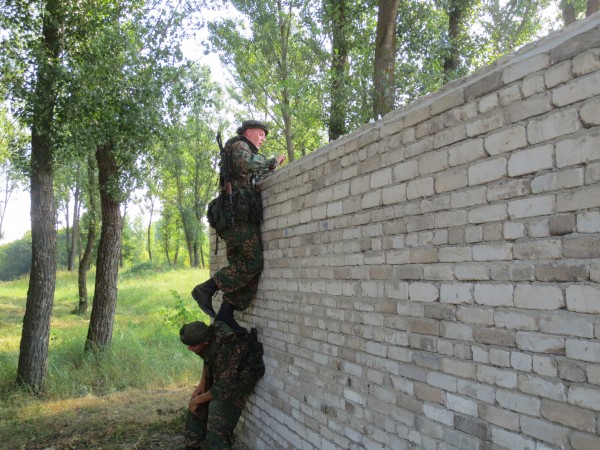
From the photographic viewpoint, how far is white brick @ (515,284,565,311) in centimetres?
187

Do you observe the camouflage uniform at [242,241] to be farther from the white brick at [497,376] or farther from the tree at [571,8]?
the tree at [571,8]

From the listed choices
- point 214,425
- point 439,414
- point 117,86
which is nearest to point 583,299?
point 439,414

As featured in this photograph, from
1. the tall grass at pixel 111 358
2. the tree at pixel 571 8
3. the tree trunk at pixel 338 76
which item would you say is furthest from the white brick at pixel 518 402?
the tree at pixel 571 8

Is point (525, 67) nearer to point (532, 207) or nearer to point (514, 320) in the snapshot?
point (532, 207)

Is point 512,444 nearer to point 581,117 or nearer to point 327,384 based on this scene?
point 581,117

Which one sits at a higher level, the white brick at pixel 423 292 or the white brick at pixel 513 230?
the white brick at pixel 513 230

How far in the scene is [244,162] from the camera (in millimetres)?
4691

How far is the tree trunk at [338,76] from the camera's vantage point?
29.9 feet

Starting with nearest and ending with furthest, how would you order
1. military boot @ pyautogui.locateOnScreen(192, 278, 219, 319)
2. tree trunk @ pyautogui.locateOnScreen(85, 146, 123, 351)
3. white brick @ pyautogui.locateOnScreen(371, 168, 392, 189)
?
white brick @ pyautogui.locateOnScreen(371, 168, 392, 189), military boot @ pyautogui.locateOnScreen(192, 278, 219, 319), tree trunk @ pyautogui.locateOnScreen(85, 146, 123, 351)

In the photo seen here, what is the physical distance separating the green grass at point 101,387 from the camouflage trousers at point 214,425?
0.73 meters

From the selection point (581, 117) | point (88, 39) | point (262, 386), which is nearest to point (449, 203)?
point (581, 117)

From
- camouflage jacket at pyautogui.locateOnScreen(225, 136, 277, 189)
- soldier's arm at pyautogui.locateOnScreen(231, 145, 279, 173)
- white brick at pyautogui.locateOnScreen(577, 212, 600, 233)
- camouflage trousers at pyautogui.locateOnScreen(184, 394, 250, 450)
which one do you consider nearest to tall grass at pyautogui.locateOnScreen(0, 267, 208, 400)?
camouflage trousers at pyautogui.locateOnScreen(184, 394, 250, 450)

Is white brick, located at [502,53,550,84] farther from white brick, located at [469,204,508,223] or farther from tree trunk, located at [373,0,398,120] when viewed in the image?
tree trunk, located at [373,0,398,120]

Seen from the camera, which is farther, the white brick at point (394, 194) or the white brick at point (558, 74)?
the white brick at point (394, 194)
